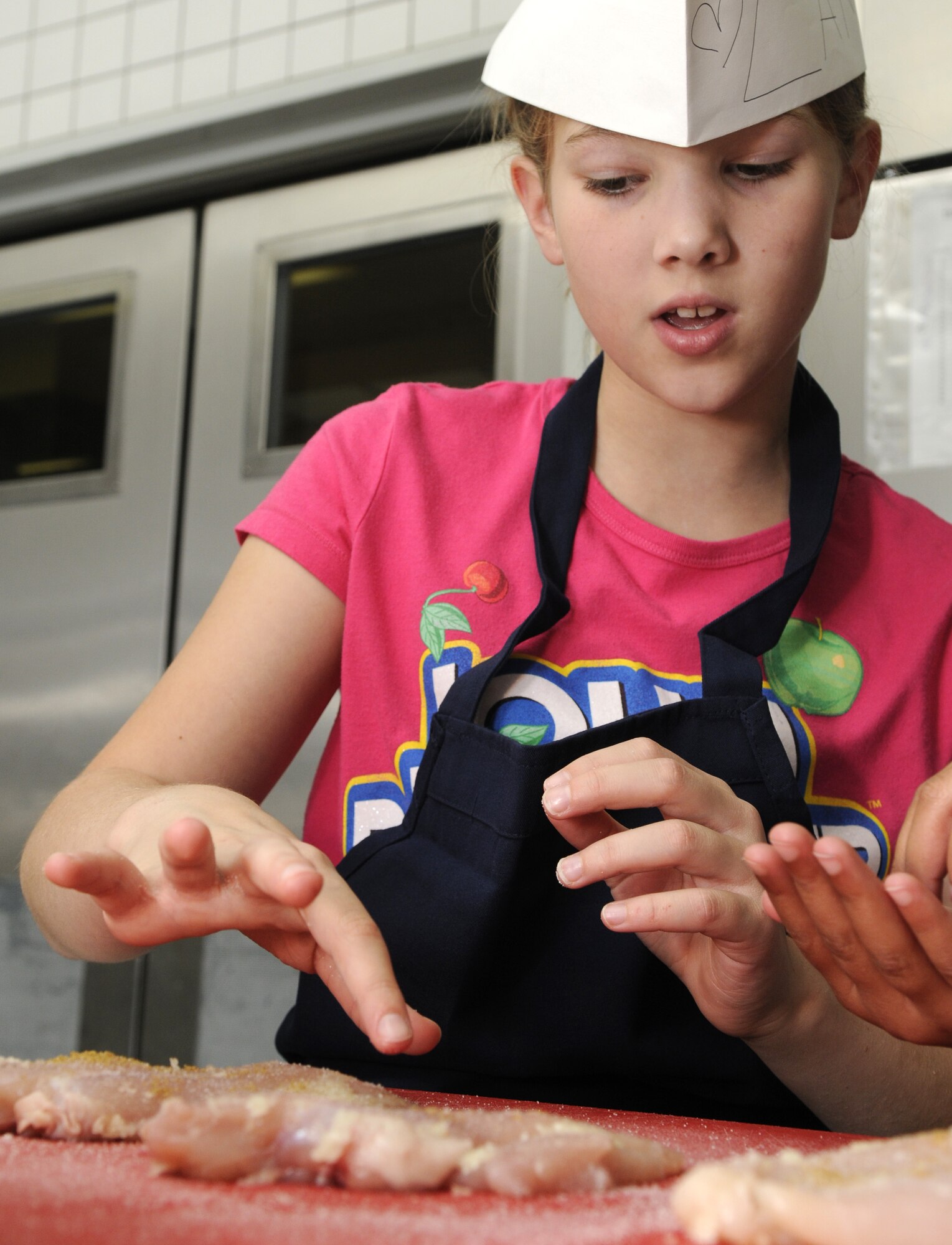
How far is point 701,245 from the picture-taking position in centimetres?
78

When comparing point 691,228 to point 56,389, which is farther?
point 56,389

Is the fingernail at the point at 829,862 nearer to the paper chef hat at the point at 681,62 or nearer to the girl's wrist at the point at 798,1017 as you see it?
the girl's wrist at the point at 798,1017

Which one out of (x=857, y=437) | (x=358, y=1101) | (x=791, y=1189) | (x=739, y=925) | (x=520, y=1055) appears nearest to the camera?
(x=791, y=1189)

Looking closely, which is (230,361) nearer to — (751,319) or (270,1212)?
(751,319)

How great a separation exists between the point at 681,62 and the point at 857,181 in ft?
0.70

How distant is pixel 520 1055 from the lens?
2.53 feet

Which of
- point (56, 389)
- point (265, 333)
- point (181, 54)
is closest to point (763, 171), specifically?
point (265, 333)

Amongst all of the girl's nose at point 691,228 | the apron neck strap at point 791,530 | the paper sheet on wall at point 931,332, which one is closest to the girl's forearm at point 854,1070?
the apron neck strap at point 791,530

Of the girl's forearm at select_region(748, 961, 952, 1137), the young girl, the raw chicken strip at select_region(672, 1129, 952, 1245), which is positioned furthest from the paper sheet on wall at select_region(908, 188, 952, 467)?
the raw chicken strip at select_region(672, 1129, 952, 1245)

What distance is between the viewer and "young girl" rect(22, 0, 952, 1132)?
2.16 ft

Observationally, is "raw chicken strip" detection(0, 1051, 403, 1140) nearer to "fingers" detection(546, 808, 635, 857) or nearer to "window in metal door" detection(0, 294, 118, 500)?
"fingers" detection(546, 808, 635, 857)

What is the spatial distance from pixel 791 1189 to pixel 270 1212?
0.51ft

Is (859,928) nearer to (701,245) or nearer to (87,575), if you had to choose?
(701,245)

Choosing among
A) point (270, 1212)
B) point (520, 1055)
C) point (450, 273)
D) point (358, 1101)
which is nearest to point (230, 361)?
point (450, 273)
